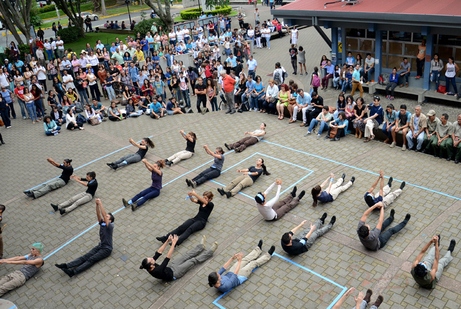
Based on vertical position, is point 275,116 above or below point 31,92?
below

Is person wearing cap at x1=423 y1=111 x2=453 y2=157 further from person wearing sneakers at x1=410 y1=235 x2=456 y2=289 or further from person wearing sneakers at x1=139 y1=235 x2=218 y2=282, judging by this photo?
person wearing sneakers at x1=139 y1=235 x2=218 y2=282

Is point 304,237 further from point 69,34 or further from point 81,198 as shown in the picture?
point 69,34

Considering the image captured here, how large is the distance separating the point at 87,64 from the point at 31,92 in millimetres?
4421

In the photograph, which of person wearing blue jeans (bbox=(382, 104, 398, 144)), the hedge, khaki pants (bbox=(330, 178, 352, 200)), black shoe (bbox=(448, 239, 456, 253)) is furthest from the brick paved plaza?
the hedge

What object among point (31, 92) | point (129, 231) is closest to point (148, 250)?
point (129, 231)

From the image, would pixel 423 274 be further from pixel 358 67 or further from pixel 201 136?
pixel 358 67

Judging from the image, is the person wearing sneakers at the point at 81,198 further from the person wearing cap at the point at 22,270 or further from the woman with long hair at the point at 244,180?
the woman with long hair at the point at 244,180

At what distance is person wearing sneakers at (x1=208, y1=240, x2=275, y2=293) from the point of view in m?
7.97

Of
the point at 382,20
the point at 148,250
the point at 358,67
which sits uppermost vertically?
the point at 382,20

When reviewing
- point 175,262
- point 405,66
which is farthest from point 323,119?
point 175,262

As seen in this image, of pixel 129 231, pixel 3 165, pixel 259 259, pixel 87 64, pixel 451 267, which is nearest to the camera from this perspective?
pixel 451 267

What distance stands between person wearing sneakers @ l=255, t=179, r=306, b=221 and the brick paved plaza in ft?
0.62

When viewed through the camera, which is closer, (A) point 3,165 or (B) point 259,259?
(B) point 259,259

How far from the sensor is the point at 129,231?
35.0 feet
